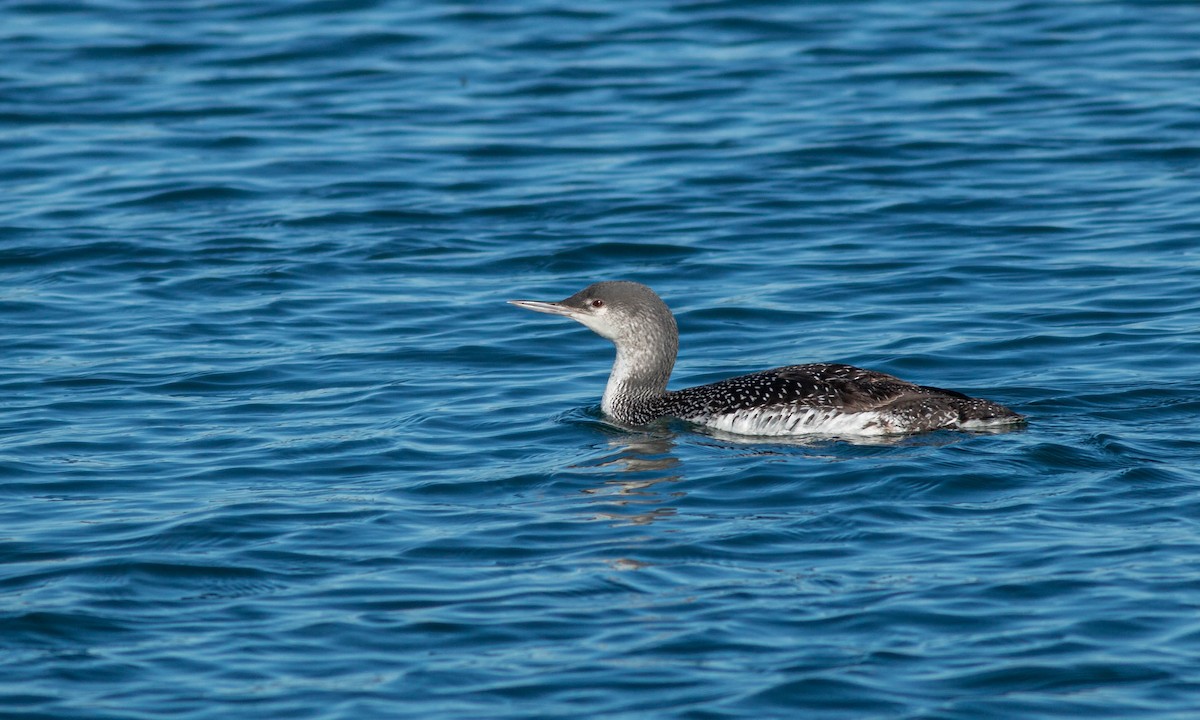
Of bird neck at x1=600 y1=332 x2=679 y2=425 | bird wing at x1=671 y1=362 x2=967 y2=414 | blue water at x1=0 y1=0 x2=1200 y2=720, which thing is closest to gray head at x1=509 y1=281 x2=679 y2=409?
bird neck at x1=600 y1=332 x2=679 y2=425

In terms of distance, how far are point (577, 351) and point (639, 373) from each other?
181cm

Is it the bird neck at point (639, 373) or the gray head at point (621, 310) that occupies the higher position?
the gray head at point (621, 310)

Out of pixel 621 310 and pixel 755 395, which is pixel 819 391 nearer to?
pixel 755 395

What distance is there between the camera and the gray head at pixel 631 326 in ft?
32.9

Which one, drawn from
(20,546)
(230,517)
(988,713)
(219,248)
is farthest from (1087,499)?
(219,248)

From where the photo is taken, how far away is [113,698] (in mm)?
6145

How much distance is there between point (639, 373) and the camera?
1012 centimetres

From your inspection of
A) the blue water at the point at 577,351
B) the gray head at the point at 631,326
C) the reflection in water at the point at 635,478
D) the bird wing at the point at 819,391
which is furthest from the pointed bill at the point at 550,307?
the bird wing at the point at 819,391

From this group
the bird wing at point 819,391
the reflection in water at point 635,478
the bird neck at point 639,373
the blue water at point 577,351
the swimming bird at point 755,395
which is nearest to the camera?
the blue water at point 577,351

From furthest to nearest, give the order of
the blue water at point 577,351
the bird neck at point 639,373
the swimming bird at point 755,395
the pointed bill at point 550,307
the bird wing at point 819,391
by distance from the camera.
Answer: the bird neck at point 639,373
the pointed bill at point 550,307
the bird wing at point 819,391
the swimming bird at point 755,395
the blue water at point 577,351

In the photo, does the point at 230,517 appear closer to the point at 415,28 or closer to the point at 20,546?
the point at 20,546

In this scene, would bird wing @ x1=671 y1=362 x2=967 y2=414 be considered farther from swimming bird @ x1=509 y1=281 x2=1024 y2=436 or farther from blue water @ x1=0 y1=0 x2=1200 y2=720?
blue water @ x1=0 y1=0 x2=1200 y2=720

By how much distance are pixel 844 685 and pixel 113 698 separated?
2541 millimetres

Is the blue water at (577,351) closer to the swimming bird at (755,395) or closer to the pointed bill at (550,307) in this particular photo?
the swimming bird at (755,395)
